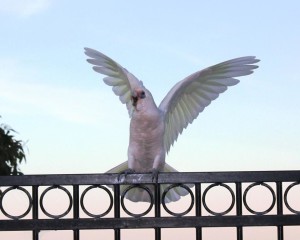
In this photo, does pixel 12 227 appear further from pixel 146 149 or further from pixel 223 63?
pixel 223 63

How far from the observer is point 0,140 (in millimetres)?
10773

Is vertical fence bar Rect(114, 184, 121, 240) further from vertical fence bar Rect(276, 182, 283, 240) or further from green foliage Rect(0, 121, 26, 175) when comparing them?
green foliage Rect(0, 121, 26, 175)

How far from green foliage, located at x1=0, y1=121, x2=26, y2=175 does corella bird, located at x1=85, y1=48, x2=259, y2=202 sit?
6536 millimetres

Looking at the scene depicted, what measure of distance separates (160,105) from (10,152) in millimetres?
7051

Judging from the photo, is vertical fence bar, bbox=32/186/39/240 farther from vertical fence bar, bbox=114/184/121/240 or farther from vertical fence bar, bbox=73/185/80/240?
vertical fence bar, bbox=114/184/121/240

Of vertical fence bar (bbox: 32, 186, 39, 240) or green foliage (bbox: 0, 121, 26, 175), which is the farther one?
green foliage (bbox: 0, 121, 26, 175)

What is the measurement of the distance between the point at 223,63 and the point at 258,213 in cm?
102

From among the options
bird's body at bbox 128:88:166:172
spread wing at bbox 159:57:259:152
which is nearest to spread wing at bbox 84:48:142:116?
bird's body at bbox 128:88:166:172

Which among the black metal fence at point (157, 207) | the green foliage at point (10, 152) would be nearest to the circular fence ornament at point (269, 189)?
the black metal fence at point (157, 207)

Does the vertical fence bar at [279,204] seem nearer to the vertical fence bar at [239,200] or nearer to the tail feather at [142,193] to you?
the vertical fence bar at [239,200]

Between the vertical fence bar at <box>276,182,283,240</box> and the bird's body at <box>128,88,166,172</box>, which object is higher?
the bird's body at <box>128,88,166,172</box>

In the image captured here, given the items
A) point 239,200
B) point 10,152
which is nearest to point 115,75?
point 239,200

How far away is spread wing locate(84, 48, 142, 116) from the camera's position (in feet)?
13.2

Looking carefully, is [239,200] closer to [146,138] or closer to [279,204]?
[279,204]
